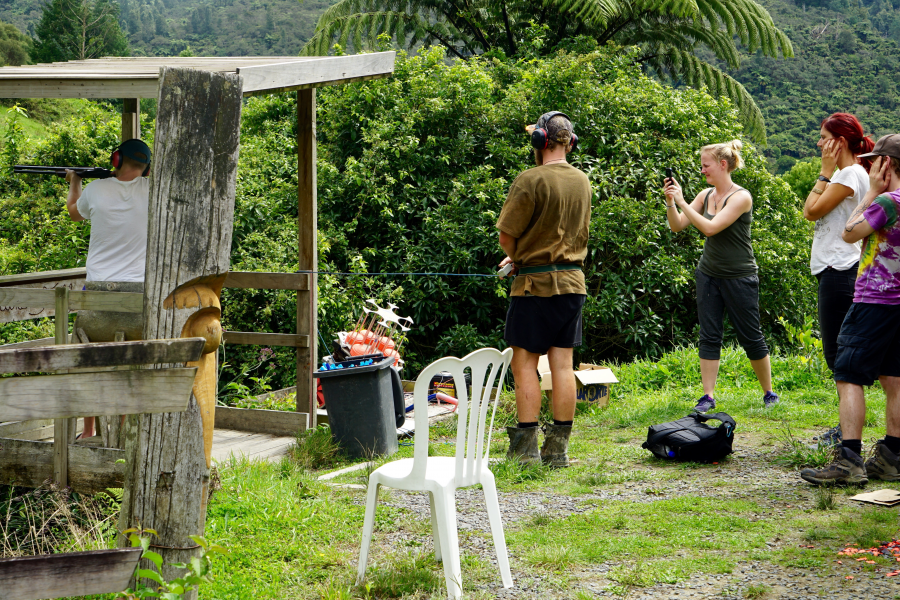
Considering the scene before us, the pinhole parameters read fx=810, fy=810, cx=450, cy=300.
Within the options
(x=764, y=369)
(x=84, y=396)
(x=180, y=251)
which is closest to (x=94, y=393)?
(x=84, y=396)

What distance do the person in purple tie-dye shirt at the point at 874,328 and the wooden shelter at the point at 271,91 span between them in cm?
344

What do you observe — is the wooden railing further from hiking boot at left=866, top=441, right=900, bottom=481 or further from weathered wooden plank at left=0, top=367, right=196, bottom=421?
hiking boot at left=866, top=441, right=900, bottom=481

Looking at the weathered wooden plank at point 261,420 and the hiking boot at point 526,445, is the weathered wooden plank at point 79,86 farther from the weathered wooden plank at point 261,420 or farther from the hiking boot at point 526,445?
the hiking boot at point 526,445

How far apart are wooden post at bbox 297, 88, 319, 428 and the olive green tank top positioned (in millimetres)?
3005

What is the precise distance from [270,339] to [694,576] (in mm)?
4109

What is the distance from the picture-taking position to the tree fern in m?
14.6

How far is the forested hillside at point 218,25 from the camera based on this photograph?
38.2 meters

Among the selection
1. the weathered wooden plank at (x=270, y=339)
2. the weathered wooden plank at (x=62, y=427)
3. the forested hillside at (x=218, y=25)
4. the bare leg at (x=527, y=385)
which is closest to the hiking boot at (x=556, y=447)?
the bare leg at (x=527, y=385)

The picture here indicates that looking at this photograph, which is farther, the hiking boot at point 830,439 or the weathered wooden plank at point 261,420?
the weathered wooden plank at point 261,420

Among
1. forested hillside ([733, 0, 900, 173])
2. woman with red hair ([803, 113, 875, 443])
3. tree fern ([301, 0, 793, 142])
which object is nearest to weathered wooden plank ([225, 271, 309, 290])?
woman with red hair ([803, 113, 875, 443])

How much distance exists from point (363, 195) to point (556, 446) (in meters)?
4.62

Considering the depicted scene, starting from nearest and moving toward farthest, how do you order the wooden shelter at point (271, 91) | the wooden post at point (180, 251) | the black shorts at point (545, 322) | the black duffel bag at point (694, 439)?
the wooden post at point (180, 251) → the wooden shelter at point (271, 91) → the black shorts at point (545, 322) → the black duffel bag at point (694, 439)

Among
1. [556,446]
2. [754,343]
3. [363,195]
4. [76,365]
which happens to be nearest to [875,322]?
[754,343]

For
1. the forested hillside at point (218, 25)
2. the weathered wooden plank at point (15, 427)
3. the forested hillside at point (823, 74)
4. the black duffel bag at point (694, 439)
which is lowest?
the weathered wooden plank at point (15, 427)
